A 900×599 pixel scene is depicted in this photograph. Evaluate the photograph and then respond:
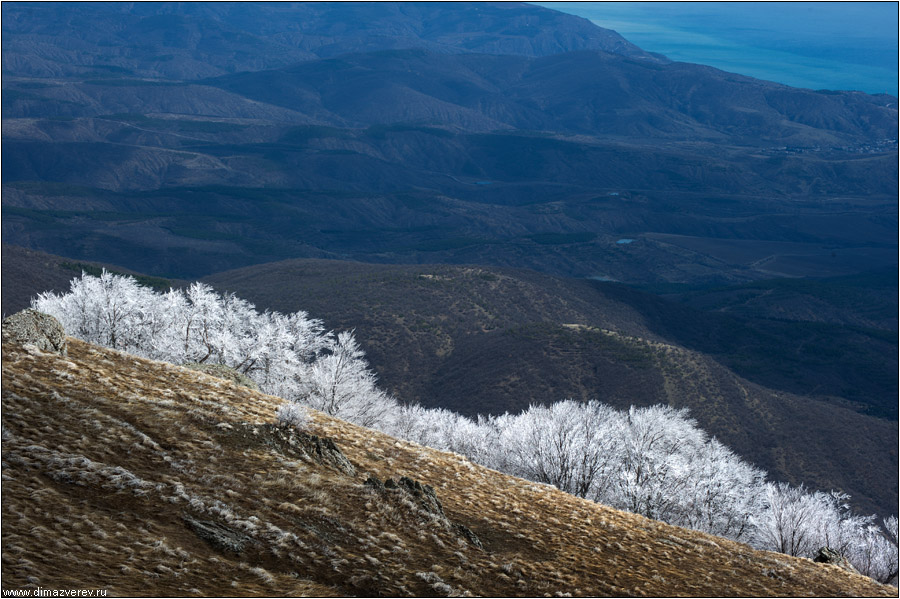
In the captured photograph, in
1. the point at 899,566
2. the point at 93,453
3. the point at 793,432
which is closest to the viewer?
the point at 93,453

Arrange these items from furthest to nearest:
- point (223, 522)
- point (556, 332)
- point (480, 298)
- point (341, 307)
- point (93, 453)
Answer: point (480, 298) < point (341, 307) < point (556, 332) < point (93, 453) < point (223, 522)

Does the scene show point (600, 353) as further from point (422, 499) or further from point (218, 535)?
point (218, 535)

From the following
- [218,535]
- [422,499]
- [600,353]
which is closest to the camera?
[218,535]

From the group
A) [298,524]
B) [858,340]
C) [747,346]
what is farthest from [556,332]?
[298,524]

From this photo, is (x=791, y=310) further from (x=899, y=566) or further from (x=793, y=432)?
(x=899, y=566)

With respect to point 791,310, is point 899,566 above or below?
below

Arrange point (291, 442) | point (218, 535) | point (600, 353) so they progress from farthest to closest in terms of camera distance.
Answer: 1. point (600, 353)
2. point (291, 442)
3. point (218, 535)

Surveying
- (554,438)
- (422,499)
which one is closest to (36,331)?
(422,499)
